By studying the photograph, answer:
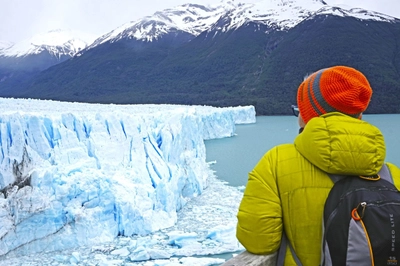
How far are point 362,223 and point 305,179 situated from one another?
14cm

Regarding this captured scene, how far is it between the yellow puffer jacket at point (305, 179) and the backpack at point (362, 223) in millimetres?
30

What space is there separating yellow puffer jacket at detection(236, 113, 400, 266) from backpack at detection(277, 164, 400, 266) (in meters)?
A: 0.03

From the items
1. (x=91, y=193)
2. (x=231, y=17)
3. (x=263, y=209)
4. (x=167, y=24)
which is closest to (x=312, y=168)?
(x=263, y=209)

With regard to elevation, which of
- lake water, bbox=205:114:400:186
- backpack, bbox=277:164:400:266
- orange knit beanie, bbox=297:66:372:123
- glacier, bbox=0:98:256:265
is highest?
orange knit beanie, bbox=297:66:372:123

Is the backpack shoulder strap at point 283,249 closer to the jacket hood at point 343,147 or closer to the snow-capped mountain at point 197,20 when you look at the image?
the jacket hood at point 343,147

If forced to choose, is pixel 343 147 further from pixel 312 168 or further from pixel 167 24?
pixel 167 24

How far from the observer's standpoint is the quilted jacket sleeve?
833 mm

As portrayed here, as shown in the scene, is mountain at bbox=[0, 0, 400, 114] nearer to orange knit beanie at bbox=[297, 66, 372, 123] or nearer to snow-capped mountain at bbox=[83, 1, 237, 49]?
snow-capped mountain at bbox=[83, 1, 237, 49]

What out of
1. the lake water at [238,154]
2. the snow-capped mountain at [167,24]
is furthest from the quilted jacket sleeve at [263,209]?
the snow-capped mountain at [167,24]

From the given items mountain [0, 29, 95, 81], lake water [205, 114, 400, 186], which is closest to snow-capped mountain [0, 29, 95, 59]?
mountain [0, 29, 95, 81]

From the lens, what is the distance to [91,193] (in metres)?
5.21

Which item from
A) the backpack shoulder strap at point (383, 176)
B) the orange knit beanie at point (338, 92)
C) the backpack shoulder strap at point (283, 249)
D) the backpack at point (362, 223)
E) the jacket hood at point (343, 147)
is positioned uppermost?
the orange knit beanie at point (338, 92)

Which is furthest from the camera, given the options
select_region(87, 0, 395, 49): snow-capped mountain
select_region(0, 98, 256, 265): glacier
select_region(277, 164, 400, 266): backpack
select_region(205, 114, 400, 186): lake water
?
select_region(87, 0, 395, 49): snow-capped mountain

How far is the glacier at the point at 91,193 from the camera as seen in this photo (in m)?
4.82
